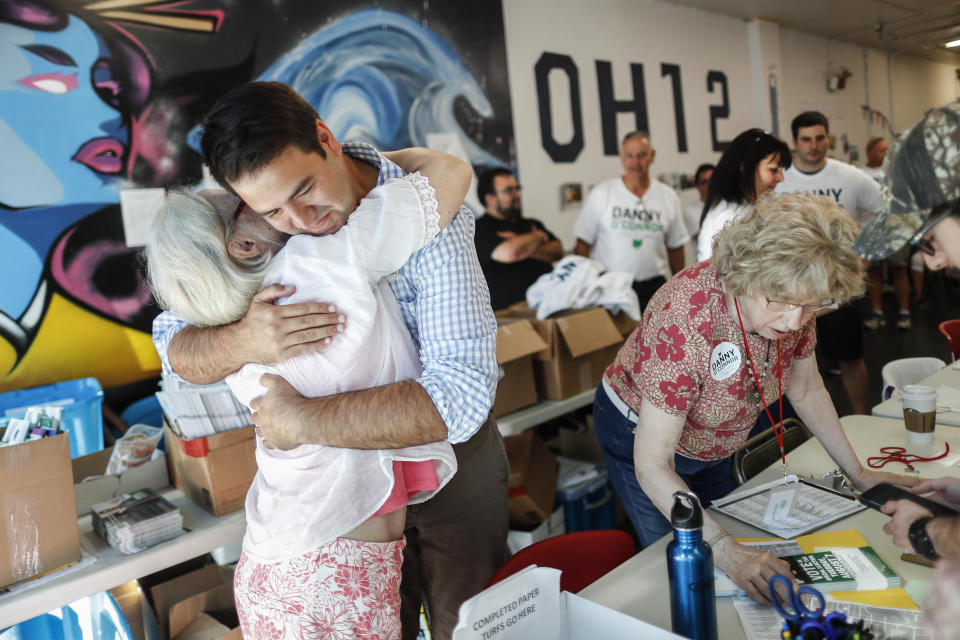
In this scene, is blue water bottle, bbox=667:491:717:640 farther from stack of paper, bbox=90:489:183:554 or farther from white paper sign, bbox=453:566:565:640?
stack of paper, bbox=90:489:183:554

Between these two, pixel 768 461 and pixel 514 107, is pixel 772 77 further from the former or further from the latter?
pixel 768 461

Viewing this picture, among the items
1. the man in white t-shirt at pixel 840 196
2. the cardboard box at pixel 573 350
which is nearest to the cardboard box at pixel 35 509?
the cardboard box at pixel 573 350

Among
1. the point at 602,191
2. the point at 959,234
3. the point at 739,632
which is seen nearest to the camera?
the point at 959,234

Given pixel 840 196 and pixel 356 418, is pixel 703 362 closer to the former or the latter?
pixel 356 418

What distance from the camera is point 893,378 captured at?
8.39 ft

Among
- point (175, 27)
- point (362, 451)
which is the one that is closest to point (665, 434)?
point (362, 451)

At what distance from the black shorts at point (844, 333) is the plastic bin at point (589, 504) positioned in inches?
64.4

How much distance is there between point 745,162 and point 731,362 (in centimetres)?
189

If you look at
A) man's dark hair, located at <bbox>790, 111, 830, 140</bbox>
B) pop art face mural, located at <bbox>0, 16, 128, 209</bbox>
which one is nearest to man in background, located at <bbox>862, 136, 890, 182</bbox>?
man's dark hair, located at <bbox>790, 111, 830, 140</bbox>

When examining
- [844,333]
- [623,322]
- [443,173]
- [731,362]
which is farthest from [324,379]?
[844,333]

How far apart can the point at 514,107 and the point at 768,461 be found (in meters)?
3.33

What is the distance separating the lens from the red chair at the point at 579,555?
A: 1401mm

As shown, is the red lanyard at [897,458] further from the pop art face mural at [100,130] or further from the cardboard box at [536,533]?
the pop art face mural at [100,130]

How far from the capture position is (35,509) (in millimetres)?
1693
